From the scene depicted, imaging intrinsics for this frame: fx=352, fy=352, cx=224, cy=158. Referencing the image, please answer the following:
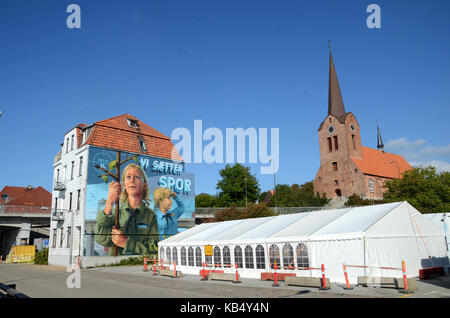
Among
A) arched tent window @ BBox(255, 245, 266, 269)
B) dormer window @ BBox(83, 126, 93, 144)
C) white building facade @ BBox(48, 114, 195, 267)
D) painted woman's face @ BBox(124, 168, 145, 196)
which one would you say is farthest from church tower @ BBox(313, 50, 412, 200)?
arched tent window @ BBox(255, 245, 266, 269)

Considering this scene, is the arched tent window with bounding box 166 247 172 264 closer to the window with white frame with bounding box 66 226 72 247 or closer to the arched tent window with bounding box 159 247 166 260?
the arched tent window with bounding box 159 247 166 260

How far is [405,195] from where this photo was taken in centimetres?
4156

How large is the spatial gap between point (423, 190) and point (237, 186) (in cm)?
3283

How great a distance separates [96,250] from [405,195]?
Result: 1359 inches

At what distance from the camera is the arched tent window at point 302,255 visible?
17.0 metres

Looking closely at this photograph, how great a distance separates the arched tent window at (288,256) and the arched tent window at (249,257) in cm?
215

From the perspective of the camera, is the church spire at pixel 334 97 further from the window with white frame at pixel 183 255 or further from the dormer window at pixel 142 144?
the window with white frame at pixel 183 255

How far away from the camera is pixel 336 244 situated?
15953 mm

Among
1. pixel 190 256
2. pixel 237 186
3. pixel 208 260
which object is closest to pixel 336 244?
pixel 208 260

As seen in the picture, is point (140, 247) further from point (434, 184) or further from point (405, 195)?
point (434, 184)

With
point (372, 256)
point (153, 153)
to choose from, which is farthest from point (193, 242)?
point (153, 153)

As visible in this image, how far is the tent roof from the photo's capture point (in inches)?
632

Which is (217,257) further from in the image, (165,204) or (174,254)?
(165,204)

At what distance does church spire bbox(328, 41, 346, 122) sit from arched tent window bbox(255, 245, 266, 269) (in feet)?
203
